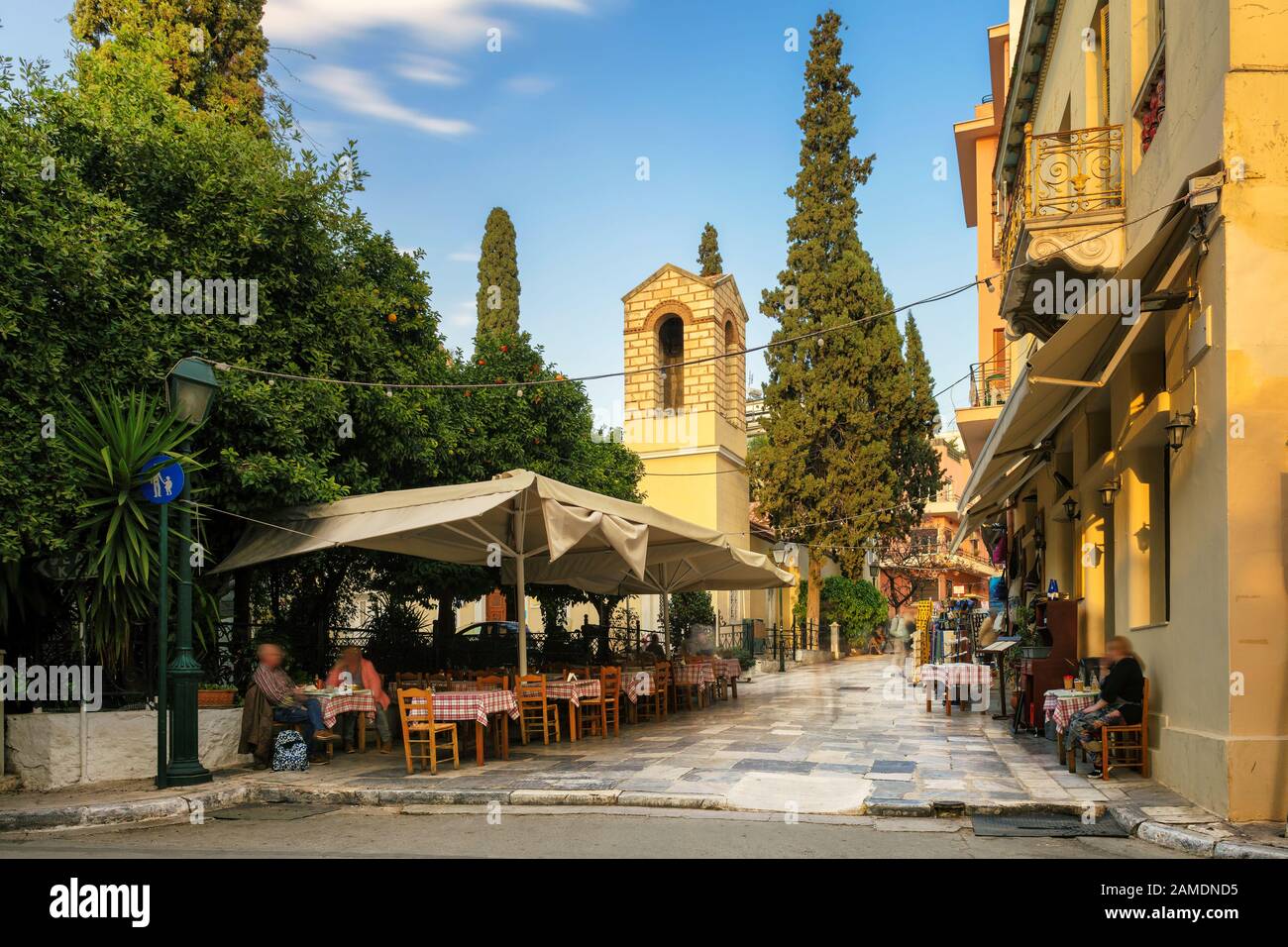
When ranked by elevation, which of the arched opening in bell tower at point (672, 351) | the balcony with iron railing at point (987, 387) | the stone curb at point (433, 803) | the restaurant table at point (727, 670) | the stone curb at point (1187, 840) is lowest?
the restaurant table at point (727, 670)

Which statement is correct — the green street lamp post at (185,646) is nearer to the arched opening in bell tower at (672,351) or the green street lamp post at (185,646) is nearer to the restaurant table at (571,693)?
the restaurant table at (571,693)

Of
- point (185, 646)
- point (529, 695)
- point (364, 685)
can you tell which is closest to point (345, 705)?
point (364, 685)

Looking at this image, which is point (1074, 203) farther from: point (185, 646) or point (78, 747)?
point (78, 747)

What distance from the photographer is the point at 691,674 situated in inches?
680

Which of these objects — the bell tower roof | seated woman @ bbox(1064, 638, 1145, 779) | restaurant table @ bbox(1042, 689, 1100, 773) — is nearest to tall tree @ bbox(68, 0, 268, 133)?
the bell tower roof

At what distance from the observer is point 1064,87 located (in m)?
14.6

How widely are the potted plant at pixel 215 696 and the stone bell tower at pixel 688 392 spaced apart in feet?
59.3

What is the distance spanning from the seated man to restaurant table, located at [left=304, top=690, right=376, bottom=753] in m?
0.11

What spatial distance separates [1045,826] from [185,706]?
7294mm

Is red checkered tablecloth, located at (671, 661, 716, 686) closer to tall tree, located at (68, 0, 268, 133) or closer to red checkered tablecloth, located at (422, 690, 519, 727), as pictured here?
red checkered tablecloth, located at (422, 690, 519, 727)

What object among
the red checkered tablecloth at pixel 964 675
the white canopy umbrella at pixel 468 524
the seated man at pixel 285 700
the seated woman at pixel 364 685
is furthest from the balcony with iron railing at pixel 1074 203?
the seated man at pixel 285 700

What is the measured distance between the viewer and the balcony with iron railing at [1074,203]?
11078 millimetres

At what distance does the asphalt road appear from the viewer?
22.5ft
